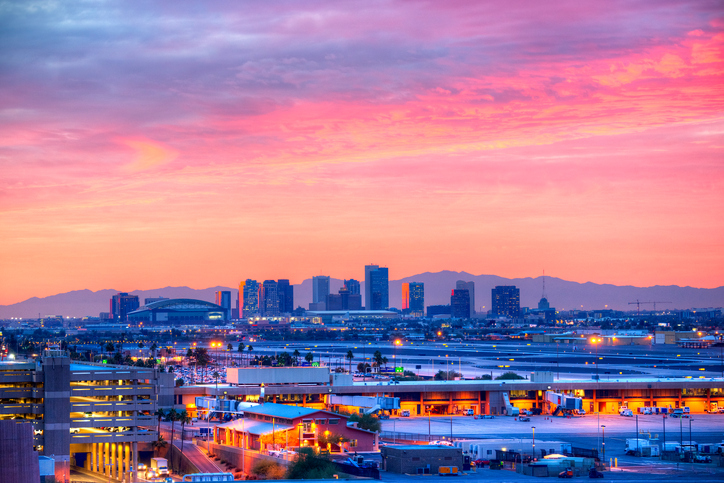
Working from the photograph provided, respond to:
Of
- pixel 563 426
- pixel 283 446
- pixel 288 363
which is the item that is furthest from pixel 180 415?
pixel 288 363

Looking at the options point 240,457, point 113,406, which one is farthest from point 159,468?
point 113,406

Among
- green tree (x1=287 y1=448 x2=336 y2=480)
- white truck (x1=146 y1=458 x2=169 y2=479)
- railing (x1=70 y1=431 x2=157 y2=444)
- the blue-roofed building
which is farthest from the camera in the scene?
the blue-roofed building

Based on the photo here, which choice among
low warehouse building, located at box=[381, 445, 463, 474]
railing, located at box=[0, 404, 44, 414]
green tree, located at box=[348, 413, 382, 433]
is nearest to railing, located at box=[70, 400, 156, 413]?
railing, located at box=[0, 404, 44, 414]

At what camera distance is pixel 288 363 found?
131m

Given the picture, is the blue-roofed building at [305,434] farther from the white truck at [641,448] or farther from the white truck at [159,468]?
the white truck at [641,448]

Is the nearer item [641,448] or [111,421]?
[641,448]

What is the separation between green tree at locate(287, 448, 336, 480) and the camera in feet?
163

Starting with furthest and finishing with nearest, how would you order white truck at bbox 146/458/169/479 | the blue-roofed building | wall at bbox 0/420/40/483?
the blue-roofed building → white truck at bbox 146/458/169/479 → wall at bbox 0/420/40/483

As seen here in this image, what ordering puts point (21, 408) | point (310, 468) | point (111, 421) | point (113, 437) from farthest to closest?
point (111, 421), point (113, 437), point (21, 408), point (310, 468)

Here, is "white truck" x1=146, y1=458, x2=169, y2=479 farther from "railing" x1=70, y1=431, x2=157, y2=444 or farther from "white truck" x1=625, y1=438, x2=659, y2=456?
"white truck" x1=625, y1=438, x2=659, y2=456

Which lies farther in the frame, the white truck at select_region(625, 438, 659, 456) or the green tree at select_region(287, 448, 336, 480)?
the white truck at select_region(625, 438, 659, 456)

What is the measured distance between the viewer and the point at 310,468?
50.9 m

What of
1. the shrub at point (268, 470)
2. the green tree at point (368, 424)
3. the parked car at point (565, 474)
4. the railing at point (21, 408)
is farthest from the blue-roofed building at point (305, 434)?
the parked car at point (565, 474)

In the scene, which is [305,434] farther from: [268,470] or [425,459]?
[425,459]
